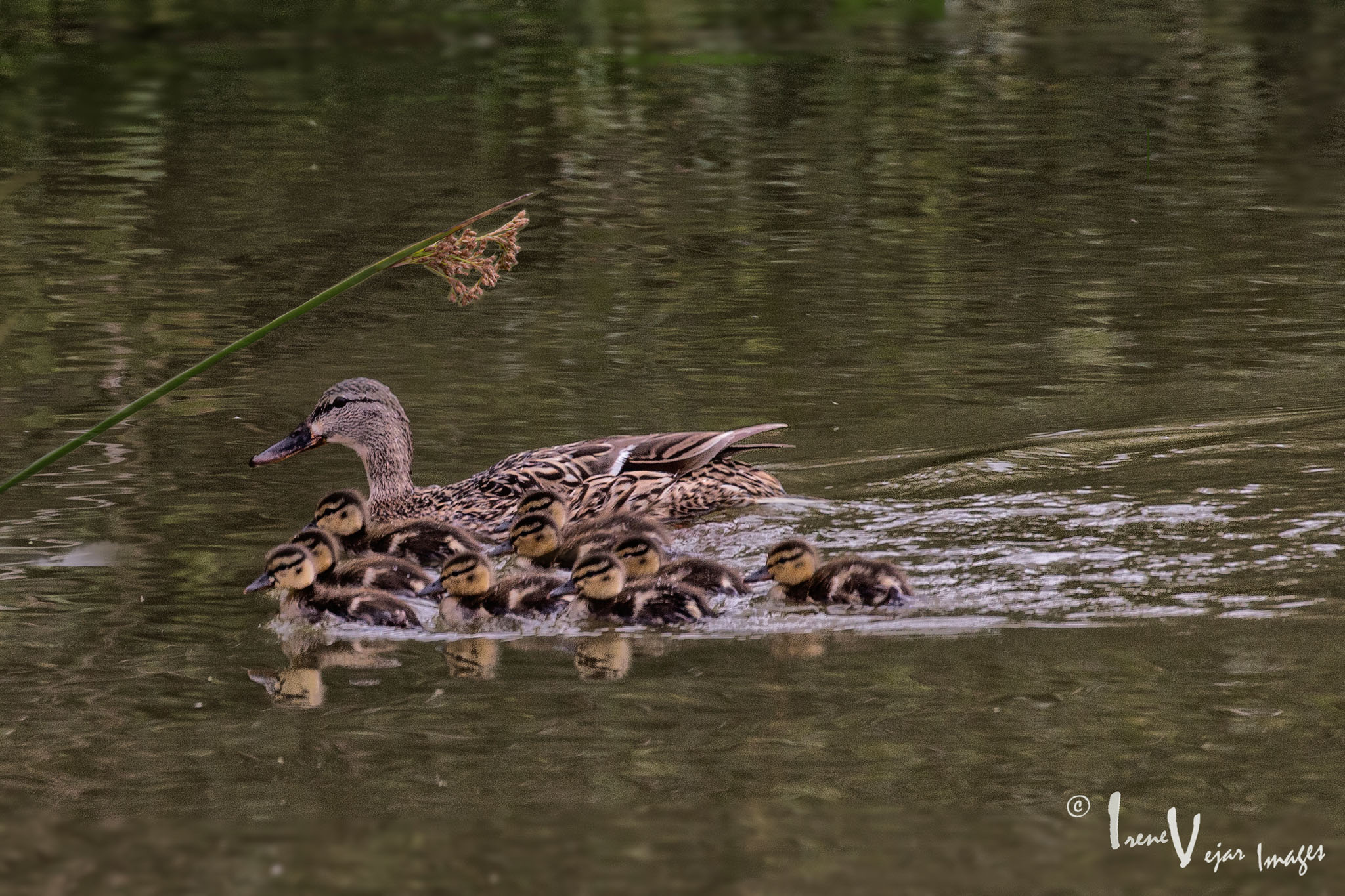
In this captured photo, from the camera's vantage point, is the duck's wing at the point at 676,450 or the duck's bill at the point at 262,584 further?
the duck's wing at the point at 676,450

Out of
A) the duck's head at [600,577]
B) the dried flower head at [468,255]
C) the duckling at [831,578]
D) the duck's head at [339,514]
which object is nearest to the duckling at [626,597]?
the duck's head at [600,577]

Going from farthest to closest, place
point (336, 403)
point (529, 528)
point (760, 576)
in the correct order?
point (336, 403) < point (529, 528) < point (760, 576)

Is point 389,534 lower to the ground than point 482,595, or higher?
lower

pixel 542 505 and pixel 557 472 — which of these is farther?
pixel 557 472

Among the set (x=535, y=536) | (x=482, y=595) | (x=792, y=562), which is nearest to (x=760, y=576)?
(x=792, y=562)

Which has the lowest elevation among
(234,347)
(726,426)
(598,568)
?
(726,426)

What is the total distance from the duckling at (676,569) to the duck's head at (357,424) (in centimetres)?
108

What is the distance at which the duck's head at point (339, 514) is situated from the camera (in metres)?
5.42

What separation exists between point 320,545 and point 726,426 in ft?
5.78

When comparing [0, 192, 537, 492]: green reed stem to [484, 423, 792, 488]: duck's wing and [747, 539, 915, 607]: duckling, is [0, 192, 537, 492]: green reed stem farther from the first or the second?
[484, 423, 792, 488]: duck's wing

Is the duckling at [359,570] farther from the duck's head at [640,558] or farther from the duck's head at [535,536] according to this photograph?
the duck's head at [640,558]

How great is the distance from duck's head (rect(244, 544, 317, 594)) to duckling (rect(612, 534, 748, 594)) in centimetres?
74

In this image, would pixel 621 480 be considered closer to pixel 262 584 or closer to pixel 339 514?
pixel 339 514

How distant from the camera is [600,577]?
4711mm
